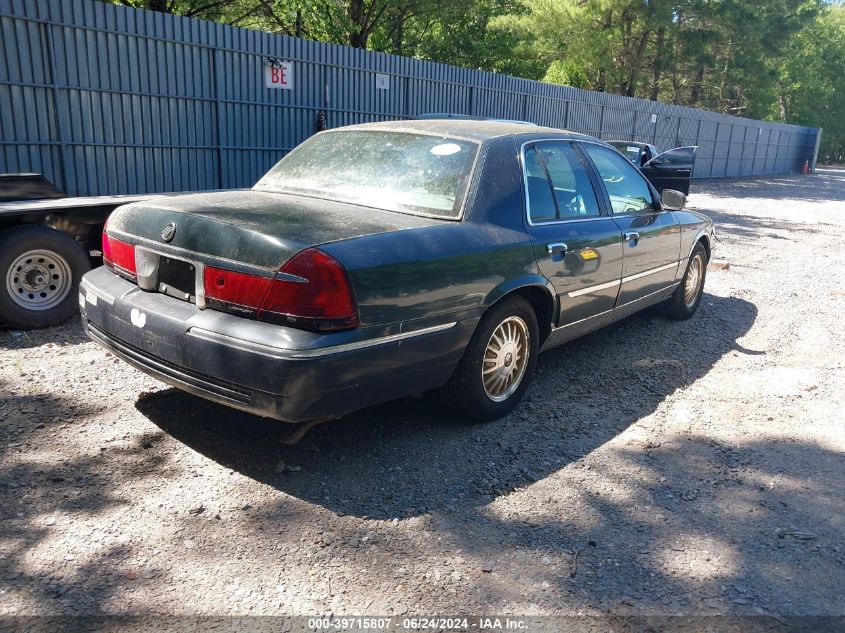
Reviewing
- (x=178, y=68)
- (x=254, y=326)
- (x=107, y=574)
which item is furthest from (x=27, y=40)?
(x=107, y=574)

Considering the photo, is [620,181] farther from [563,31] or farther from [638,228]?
[563,31]

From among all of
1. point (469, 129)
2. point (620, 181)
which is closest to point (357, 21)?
point (620, 181)

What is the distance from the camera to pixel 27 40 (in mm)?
7984

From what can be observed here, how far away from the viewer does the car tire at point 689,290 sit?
21.3ft

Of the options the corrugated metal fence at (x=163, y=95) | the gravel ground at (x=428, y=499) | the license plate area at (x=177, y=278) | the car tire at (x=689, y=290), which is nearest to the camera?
the gravel ground at (x=428, y=499)

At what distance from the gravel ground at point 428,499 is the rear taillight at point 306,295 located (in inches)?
32.7

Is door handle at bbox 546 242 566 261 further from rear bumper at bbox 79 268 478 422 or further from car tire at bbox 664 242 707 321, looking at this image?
car tire at bbox 664 242 707 321

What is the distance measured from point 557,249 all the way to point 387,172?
3.66 feet

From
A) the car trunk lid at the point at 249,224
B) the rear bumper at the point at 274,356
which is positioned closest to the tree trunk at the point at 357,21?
the car trunk lid at the point at 249,224

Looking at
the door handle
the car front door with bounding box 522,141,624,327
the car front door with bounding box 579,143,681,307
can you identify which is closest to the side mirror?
the car front door with bounding box 579,143,681,307

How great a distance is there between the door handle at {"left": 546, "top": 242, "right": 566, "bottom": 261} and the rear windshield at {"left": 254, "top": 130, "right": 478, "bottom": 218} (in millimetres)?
699

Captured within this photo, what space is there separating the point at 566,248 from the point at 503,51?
83.1ft

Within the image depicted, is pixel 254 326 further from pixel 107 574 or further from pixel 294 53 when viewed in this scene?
pixel 294 53

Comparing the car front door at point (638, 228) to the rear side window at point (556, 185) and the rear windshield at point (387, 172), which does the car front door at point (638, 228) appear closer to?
the rear side window at point (556, 185)
